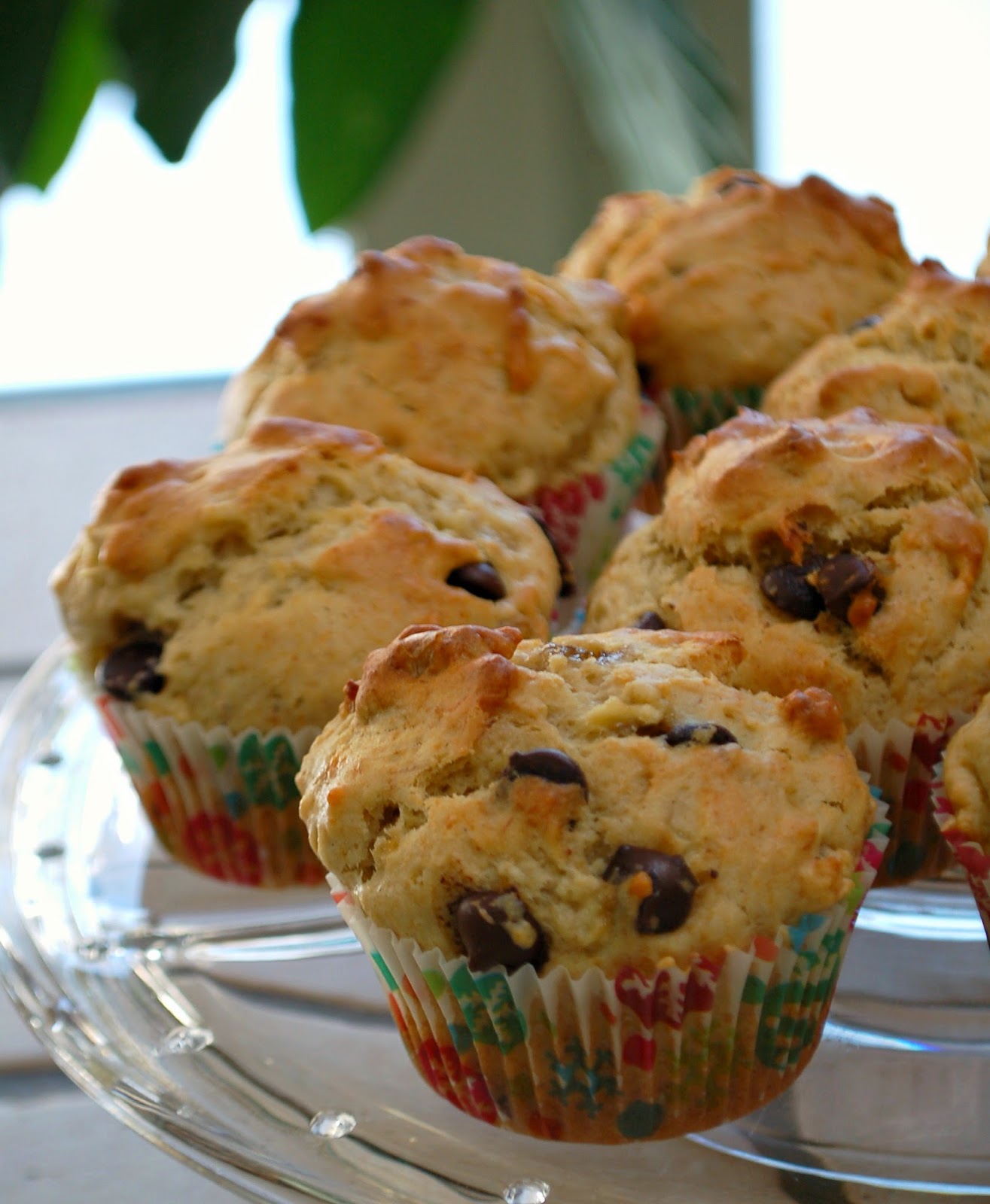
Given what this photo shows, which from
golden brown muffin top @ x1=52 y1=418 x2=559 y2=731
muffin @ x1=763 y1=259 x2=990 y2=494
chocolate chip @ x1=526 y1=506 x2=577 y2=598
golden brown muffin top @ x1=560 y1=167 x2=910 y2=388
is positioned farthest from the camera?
golden brown muffin top @ x1=560 y1=167 x2=910 y2=388

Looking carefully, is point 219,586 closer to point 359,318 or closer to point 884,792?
point 359,318

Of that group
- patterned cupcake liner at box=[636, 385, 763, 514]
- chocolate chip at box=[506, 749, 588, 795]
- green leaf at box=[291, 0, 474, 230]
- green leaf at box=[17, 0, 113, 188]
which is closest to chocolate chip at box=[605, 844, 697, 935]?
chocolate chip at box=[506, 749, 588, 795]

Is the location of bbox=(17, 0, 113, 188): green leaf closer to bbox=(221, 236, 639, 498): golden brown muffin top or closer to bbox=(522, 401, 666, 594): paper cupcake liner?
bbox=(221, 236, 639, 498): golden brown muffin top

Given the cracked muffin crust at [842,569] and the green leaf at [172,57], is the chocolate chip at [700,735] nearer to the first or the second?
the cracked muffin crust at [842,569]

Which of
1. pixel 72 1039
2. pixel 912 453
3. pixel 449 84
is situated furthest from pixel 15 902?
pixel 449 84

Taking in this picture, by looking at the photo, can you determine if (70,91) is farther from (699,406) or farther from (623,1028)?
(623,1028)
